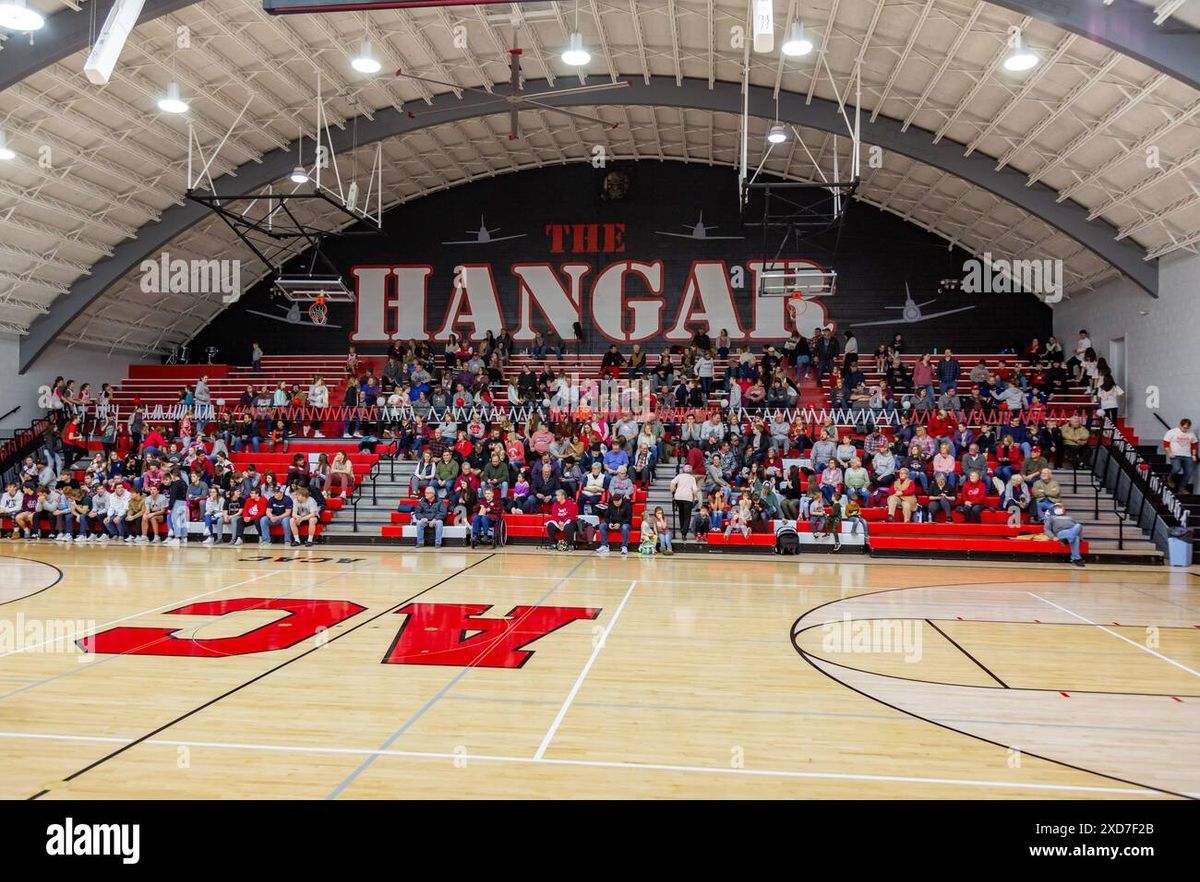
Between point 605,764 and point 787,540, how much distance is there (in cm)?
1059

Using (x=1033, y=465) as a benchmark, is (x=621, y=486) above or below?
below

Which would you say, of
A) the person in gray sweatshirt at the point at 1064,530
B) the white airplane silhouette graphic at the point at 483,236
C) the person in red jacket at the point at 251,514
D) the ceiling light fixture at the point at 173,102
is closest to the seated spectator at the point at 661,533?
the person in gray sweatshirt at the point at 1064,530

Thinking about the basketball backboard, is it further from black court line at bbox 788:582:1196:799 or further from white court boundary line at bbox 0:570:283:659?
black court line at bbox 788:582:1196:799

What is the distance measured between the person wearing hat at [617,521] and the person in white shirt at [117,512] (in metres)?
9.42

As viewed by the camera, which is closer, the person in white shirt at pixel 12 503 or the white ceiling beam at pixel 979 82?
the white ceiling beam at pixel 979 82

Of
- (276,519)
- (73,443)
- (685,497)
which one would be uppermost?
(73,443)

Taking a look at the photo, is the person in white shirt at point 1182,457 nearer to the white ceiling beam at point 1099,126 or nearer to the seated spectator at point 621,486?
the white ceiling beam at point 1099,126

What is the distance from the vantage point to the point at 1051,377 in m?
20.4

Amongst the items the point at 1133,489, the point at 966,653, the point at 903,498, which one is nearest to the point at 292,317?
the point at 903,498

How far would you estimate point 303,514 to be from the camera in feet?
50.8

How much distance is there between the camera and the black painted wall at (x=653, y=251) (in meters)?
24.4

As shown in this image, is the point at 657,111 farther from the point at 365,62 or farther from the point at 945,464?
the point at 945,464

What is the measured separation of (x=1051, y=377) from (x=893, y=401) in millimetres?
4160

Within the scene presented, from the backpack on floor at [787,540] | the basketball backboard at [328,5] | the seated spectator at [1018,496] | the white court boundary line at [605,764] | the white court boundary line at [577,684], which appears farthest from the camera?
the seated spectator at [1018,496]
